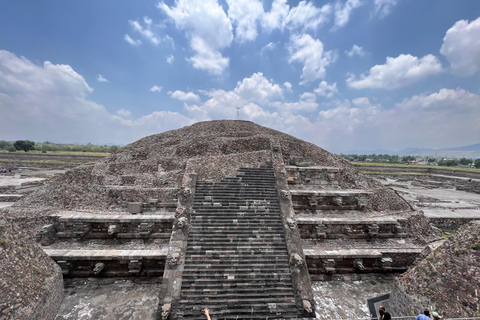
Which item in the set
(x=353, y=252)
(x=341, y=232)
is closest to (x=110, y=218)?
(x=353, y=252)

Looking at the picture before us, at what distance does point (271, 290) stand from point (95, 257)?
7.60 meters

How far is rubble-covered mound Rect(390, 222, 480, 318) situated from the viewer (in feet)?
18.9

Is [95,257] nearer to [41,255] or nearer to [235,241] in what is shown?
[41,255]

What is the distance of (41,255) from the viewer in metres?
7.34

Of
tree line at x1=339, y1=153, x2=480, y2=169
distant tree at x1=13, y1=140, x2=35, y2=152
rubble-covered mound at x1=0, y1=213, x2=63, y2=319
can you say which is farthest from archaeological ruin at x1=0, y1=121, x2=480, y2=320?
tree line at x1=339, y1=153, x2=480, y2=169

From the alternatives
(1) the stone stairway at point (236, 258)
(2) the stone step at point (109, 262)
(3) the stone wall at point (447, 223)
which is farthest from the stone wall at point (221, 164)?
(3) the stone wall at point (447, 223)

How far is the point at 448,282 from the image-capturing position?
6203 mm

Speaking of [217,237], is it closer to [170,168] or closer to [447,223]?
[170,168]

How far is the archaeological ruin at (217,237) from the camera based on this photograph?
670 cm

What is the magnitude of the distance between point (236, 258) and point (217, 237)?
50.0 inches

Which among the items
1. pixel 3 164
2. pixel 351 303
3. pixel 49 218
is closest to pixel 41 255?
pixel 49 218

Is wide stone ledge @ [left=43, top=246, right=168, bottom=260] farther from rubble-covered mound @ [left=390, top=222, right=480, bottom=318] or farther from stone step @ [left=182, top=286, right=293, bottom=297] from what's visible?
rubble-covered mound @ [left=390, top=222, right=480, bottom=318]

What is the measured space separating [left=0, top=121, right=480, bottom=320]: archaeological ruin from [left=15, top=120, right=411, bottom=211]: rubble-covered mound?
0.11 m

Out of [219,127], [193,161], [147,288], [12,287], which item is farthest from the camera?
[219,127]
